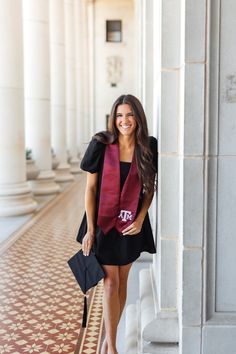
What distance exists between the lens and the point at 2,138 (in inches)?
376

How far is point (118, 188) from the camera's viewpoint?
120 inches

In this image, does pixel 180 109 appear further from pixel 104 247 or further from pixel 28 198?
pixel 28 198

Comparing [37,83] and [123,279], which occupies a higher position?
[37,83]

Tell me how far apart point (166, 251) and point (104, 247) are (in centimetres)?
41

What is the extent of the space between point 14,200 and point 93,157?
22.8 ft

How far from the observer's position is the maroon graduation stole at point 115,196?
3051mm

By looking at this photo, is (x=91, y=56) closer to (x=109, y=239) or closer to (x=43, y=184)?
(x=43, y=184)

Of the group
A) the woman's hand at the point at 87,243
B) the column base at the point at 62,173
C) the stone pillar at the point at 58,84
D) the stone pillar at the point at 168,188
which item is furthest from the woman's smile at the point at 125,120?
the column base at the point at 62,173

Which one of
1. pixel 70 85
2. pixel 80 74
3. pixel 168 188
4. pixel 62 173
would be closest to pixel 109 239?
pixel 168 188

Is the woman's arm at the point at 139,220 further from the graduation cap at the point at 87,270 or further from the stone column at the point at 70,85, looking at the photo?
the stone column at the point at 70,85

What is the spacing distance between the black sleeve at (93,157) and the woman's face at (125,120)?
17cm

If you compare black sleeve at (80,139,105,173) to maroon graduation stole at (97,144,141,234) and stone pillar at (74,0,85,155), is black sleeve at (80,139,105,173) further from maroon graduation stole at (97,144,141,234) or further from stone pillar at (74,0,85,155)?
stone pillar at (74,0,85,155)

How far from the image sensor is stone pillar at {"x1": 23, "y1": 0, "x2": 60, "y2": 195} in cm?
1214


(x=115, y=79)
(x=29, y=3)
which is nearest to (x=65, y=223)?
(x=29, y=3)
